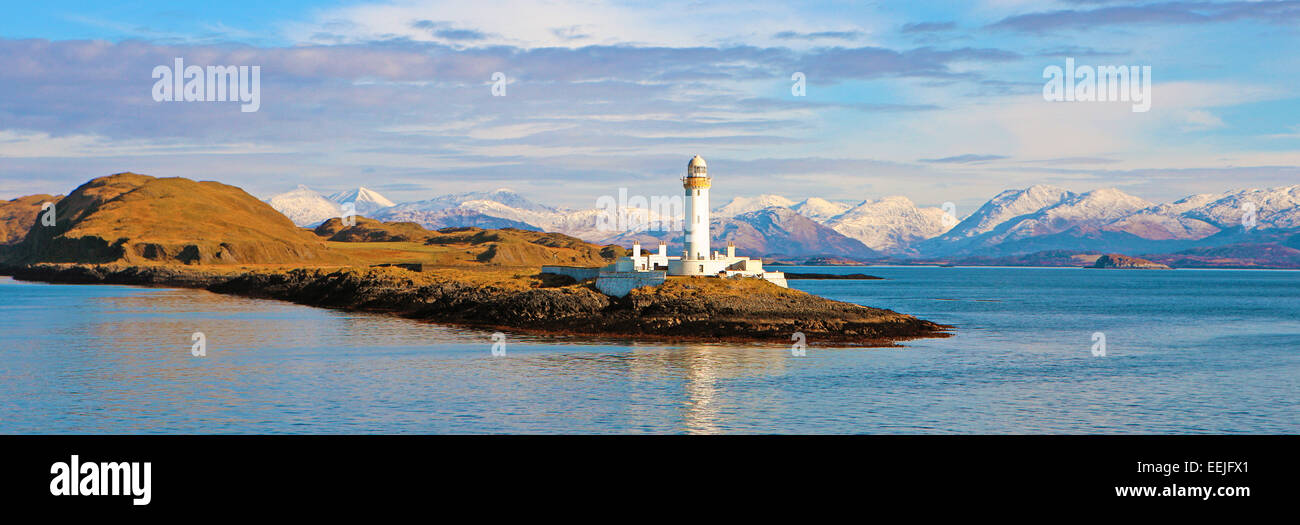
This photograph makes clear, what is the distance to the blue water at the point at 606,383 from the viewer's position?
31.8 m

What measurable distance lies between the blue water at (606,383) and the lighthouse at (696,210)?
22.3 meters

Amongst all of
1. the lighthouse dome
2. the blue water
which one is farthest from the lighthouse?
the blue water

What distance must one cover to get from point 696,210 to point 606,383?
41.9 meters

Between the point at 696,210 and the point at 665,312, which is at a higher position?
the point at 696,210

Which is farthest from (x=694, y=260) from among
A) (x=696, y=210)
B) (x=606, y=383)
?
(x=606, y=383)

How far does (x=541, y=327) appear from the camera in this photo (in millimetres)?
67375

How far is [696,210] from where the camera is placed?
266 ft

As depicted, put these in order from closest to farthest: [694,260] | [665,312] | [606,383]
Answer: [606,383], [665,312], [694,260]
